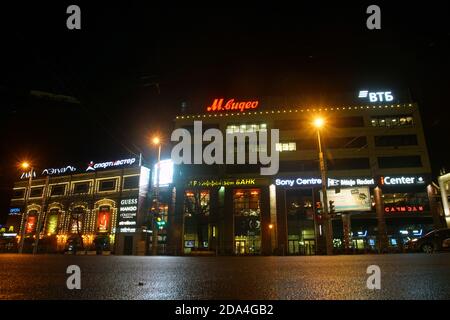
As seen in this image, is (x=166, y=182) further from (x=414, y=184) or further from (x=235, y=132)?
(x=414, y=184)

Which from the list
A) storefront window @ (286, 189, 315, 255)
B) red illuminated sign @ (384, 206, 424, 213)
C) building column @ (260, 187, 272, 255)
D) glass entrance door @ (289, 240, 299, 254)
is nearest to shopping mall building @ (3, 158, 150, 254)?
building column @ (260, 187, 272, 255)

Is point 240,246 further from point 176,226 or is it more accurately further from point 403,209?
point 403,209

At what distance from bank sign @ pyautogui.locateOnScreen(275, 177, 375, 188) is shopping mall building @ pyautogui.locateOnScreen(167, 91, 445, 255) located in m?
0.13

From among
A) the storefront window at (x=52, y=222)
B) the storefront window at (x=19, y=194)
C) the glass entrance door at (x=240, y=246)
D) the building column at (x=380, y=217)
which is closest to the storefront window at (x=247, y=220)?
the glass entrance door at (x=240, y=246)

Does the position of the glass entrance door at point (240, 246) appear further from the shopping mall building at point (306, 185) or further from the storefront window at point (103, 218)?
the storefront window at point (103, 218)

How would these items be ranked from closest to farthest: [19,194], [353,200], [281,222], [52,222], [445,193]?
1. [353,200]
2. [445,193]
3. [281,222]
4. [52,222]
5. [19,194]

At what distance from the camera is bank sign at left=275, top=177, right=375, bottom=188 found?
3991 centimetres

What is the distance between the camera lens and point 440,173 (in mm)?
40906

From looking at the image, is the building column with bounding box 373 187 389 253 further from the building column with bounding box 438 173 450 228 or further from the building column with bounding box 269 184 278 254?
the building column with bounding box 269 184 278 254

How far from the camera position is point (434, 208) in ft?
125

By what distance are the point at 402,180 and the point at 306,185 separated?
477 inches

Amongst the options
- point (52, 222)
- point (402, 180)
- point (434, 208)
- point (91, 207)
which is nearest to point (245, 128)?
point (402, 180)

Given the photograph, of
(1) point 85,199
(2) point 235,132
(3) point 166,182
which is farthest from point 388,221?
(1) point 85,199

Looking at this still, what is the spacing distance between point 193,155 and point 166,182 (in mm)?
5784
